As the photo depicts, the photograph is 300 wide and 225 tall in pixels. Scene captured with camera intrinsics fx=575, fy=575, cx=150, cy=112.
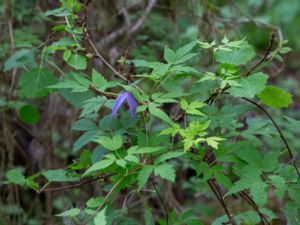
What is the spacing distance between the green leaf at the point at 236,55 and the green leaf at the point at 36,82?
0.62 meters

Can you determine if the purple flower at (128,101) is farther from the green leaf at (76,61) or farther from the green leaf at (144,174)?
the green leaf at (76,61)

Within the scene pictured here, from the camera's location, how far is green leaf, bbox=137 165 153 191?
1309mm

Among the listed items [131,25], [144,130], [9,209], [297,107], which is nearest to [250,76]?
[144,130]

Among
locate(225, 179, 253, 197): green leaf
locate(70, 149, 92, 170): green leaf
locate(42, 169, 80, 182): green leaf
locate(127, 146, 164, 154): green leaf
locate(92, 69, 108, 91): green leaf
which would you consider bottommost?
locate(42, 169, 80, 182): green leaf

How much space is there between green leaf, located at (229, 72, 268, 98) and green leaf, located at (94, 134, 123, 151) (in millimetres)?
303

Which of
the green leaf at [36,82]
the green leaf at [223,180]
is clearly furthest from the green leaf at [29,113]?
the green leaf at [223,180]

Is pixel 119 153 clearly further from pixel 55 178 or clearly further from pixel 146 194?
pixel 146 194

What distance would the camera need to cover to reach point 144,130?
1546mm

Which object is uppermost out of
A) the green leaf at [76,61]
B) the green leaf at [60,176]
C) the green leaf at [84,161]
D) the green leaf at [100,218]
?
the green leaf at [76,61]

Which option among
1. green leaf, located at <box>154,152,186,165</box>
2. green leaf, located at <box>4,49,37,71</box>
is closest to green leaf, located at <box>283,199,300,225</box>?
green leaf, located at <box>154,152,186,165</box>

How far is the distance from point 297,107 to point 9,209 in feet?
10.8

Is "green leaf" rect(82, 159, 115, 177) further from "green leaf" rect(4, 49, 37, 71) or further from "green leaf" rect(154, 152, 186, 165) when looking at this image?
"green leaf" rect(4, 49, 37, 71)

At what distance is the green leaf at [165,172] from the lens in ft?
4.17

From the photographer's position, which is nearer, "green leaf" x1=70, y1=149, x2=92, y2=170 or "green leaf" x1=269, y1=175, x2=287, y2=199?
"green leaf" x1=269, y1=175, x2=287, y2=199
